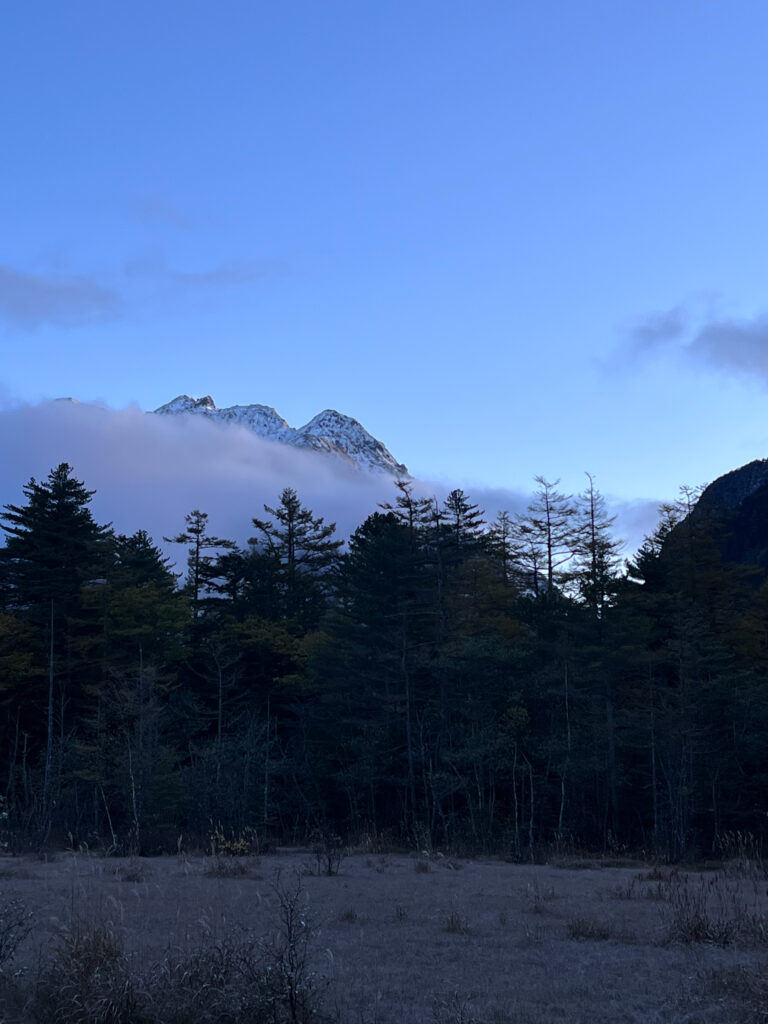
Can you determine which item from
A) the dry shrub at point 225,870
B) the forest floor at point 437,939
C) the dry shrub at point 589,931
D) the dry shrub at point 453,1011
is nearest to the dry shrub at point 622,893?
A: the forest floor at point 437,939

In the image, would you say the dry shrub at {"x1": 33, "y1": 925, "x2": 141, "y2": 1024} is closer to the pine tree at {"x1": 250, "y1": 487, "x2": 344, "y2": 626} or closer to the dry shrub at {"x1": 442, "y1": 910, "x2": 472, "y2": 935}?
the dry shrub at {"x1": 442, "y1": 910, "x2": 472, "y2": 935}

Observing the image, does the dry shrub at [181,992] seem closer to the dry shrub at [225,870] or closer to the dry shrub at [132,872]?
the dry shrub at [132,872]

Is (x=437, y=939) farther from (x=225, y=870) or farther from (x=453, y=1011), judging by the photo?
(x=225, y=870)

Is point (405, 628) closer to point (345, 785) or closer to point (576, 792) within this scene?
point (345, 785)

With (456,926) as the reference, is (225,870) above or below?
below

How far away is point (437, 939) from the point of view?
370 inches

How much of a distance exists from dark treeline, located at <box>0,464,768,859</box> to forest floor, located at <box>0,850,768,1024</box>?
941 cm

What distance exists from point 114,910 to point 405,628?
25439mm

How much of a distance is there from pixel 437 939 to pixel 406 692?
83.7 feet

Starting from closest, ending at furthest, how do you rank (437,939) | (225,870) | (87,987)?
(87,987) → (437,939) → (225,870)

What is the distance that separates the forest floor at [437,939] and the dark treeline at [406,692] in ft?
30.9

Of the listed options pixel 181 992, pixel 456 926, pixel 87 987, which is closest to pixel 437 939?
pixel 456 926

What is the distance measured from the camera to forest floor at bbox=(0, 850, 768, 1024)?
6621 millimetres

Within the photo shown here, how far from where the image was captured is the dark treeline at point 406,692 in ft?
98.5
